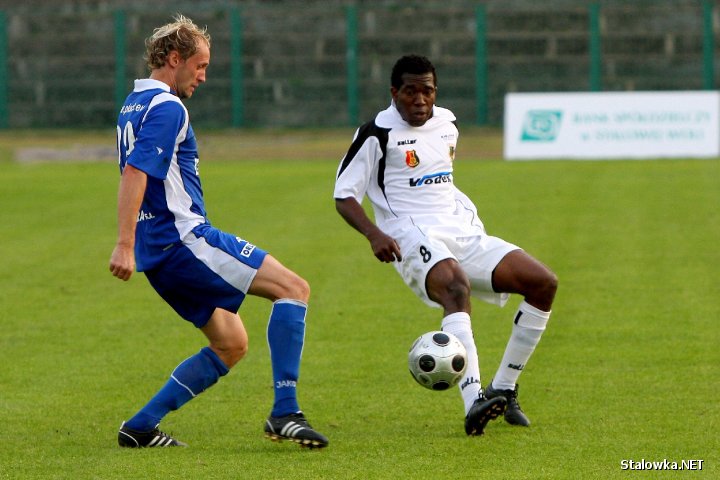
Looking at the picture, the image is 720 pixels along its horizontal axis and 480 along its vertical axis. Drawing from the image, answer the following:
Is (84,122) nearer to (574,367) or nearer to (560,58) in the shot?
(560,58)

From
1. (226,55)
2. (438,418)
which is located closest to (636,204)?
(438,418)

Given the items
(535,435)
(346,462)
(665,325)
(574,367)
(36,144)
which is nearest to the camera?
(346,462)

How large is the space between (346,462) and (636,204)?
12.1 m

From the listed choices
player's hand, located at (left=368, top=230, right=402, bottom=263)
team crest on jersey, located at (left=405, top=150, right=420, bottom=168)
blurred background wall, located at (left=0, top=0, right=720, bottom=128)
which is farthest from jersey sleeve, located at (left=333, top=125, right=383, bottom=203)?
blurred background wall, located at (left=0, top=0, right=720, bottom=128)

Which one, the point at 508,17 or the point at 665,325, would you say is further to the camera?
the point at 508,17

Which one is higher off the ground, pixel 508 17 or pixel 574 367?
pixel 508 17

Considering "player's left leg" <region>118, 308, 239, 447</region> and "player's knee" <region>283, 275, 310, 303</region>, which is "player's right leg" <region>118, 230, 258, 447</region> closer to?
"player's left leg" <region>118, 308, 239, 447</region>

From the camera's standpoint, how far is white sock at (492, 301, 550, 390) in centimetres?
673

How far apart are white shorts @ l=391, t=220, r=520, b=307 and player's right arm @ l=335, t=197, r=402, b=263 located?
3.0 inches

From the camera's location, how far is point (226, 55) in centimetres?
3459

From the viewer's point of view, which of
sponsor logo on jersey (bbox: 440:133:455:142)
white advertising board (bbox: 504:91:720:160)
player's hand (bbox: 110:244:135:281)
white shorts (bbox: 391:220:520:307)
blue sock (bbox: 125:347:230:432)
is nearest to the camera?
player's hand (bbox: 110:244:135:281)

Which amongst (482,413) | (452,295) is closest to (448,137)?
(452,295)

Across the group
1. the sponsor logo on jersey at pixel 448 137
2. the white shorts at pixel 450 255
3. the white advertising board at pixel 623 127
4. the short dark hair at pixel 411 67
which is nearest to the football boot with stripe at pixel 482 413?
the white shorts at pixel 450 255

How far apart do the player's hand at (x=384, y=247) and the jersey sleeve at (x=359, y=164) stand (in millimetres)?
282
